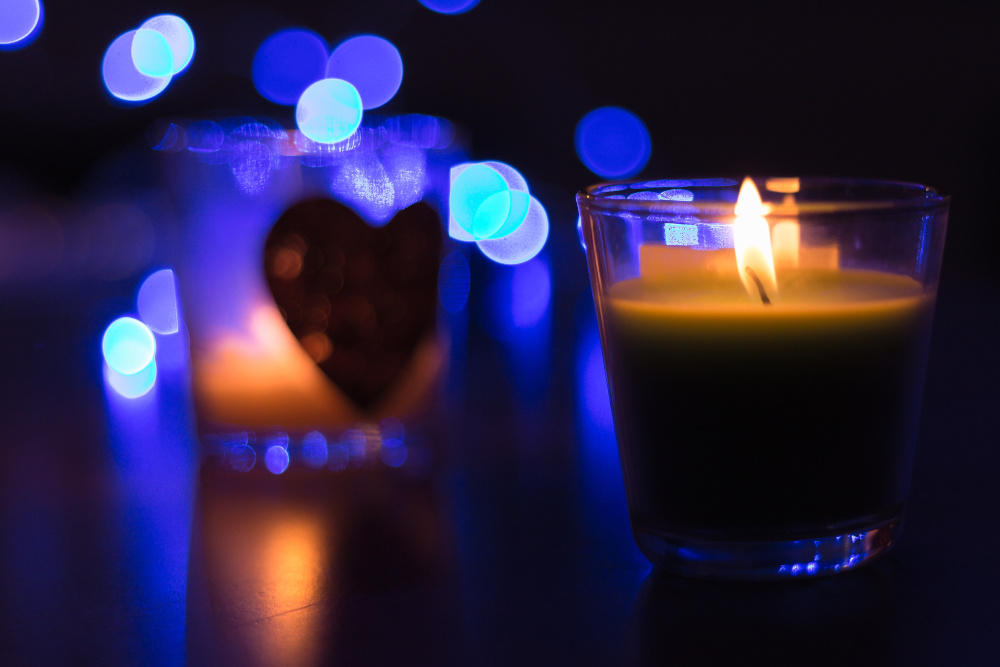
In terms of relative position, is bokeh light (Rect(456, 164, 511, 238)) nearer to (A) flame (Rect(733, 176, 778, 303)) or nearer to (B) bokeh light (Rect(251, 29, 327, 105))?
(B) bokeh light (Rect(251, 29, 327, 105))

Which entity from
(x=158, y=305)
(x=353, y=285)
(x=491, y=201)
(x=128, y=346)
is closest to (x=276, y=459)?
(x=353, y=285)

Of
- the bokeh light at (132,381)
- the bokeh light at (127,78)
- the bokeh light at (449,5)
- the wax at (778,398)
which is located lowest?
the bokeh light at (132,381)

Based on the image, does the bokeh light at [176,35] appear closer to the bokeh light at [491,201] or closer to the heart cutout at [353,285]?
the bokeh light at [491,201]

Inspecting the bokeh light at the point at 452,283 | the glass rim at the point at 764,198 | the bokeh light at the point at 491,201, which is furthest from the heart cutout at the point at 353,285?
the bokeh light at the point at 491,201

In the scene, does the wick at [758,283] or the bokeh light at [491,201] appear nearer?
the wick at [758,283]

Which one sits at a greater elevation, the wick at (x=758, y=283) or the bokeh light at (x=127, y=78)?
the bokeh light at (x=127, y=78)

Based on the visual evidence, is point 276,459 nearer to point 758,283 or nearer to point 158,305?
→ point 758,283
